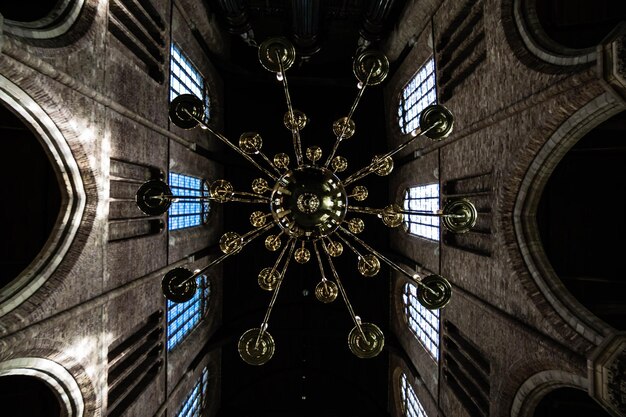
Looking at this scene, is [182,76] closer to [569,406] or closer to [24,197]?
[24,197]

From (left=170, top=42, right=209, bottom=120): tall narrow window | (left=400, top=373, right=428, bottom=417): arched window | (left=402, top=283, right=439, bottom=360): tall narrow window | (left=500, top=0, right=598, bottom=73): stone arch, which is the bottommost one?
(left=400, top=373, right=428, bottom=417): arched window

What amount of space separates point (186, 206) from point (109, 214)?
13.4 feet

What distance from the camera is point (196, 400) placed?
38.1 ft

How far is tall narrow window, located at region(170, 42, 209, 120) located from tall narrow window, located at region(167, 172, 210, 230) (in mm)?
2227

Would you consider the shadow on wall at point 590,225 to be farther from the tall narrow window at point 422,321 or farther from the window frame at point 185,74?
the window frame at point 185,74

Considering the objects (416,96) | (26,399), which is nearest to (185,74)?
(416,96)

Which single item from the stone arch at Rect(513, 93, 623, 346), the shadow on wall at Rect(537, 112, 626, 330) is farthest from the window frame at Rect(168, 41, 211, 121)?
the shadow on wall at Rect(537, 112, 626, 330)

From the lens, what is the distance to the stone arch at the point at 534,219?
17.0 ft

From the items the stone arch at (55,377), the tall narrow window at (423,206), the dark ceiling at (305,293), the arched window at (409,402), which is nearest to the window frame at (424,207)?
the tall narrow window at (423,206)

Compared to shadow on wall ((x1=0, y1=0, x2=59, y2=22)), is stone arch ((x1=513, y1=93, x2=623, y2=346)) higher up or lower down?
lower down

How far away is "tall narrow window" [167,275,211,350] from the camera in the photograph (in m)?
9.95

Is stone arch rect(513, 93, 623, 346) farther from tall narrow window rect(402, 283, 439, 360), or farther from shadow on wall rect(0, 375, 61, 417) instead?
shadow on wall rect(0, 375, 61, 417)

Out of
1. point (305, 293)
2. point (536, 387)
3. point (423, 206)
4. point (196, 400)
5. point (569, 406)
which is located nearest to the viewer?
point (536, 387)

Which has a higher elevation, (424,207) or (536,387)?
(424,207)
